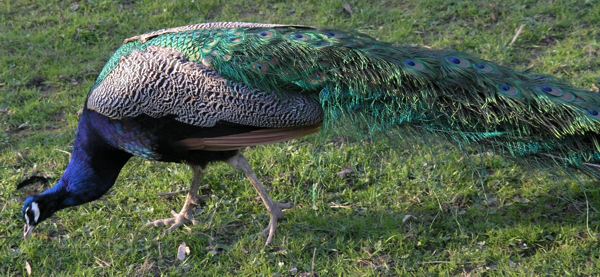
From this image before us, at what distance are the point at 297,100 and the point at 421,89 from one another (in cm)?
53

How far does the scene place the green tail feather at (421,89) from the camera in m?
3.14

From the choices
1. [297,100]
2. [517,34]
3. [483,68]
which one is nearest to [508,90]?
[483,68]

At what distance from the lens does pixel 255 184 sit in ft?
12.1

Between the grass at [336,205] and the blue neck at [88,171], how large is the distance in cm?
23

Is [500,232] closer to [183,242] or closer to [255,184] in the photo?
[255,184]

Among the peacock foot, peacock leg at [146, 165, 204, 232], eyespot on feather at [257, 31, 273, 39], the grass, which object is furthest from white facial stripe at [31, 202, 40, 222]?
eyespot on feather at [257, 31, 273, 39]

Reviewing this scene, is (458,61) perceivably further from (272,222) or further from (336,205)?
(272,222)

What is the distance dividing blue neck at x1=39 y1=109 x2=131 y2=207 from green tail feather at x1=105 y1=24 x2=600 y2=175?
61cm

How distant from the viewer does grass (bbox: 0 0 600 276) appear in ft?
11.3

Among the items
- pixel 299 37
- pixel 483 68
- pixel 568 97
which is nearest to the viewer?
pixel 568 97

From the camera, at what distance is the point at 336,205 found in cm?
388

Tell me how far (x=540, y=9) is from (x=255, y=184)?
2.92 metres

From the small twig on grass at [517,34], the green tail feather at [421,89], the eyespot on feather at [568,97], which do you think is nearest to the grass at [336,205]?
the small twig on grass at [517,34]

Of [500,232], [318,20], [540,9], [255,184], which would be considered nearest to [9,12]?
[318,20]
